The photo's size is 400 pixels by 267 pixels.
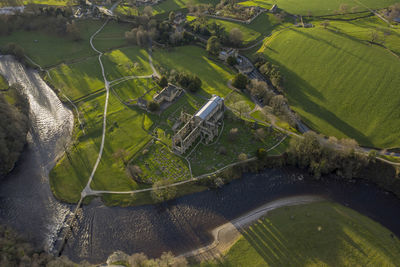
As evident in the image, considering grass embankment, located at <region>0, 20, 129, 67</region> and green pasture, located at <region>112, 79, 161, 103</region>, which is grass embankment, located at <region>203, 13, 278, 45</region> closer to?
green pasture, located at <region>112, 79, 161, 103</region>

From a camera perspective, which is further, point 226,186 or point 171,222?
point 226,186

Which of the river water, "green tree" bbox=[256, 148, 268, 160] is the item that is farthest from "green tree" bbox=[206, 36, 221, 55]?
the river water

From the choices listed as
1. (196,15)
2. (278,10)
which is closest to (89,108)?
(196,15)

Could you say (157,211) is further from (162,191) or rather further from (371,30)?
(371,30)

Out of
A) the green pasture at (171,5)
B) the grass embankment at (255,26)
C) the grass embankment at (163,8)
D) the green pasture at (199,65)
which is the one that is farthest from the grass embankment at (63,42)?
the grass embankment at (255,26)

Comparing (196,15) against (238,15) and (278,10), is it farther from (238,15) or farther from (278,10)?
(278,10)

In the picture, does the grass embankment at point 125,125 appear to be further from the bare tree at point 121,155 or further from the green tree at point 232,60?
the green tree at point 232,60
